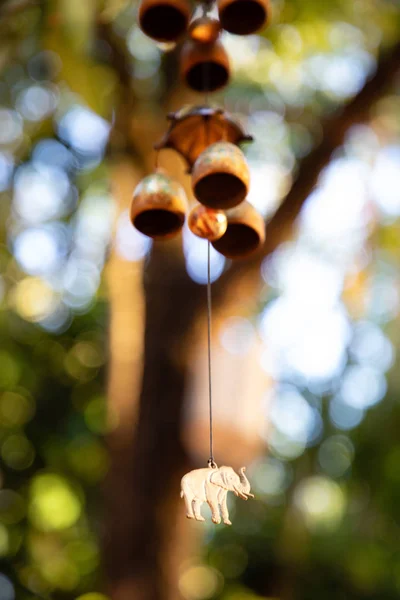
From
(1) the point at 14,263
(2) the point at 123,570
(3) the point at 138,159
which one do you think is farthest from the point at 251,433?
(1) the point at 14,263

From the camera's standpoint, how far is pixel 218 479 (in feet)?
3.17

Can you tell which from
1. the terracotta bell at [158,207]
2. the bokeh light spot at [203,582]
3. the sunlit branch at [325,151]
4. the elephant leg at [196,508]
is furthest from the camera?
the bokeh light spot at [203,582]

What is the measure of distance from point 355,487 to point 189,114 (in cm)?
542

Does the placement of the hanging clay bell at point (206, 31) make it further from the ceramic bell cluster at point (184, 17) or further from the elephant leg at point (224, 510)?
the elephant leg at point (224, 510)

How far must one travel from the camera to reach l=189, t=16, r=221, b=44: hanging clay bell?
1.34 m

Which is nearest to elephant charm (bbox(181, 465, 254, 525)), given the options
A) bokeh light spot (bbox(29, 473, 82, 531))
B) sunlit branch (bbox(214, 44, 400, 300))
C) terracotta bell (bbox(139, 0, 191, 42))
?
terracotta bell (bbox(139, 0, 191, 42))

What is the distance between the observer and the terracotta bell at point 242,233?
3.98 feet

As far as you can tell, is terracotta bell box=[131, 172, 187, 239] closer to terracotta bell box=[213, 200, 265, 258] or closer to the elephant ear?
terracotta bell box=[213, 200, 265, 258]

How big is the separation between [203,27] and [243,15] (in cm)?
9

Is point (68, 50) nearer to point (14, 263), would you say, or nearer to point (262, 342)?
point (262, 342)

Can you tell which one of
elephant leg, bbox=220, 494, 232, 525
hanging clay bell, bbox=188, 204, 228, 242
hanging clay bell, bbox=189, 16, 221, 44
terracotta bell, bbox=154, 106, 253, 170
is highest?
hanging clay bell, bbox=189, 16, 221, 44

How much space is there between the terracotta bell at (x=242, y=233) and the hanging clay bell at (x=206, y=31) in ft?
1.25

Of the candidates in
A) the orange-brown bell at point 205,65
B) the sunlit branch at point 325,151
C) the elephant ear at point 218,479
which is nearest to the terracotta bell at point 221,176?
the orange-brown bell at point 205,65

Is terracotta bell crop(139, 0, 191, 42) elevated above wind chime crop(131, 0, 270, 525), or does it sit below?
above
